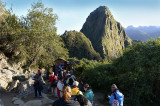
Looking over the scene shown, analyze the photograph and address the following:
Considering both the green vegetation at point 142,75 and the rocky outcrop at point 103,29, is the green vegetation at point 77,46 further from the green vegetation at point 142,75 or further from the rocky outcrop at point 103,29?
the green vegetation at point 142,75

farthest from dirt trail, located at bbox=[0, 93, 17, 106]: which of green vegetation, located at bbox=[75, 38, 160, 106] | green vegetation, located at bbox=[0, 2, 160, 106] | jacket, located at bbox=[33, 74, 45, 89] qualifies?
green vegetation, located at bbox=[75, 38, 160, 106]

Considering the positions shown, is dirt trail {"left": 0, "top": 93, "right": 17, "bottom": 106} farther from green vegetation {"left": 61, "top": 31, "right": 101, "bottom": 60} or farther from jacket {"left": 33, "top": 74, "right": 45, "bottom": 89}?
green vegetation {"left": 61, "top": 31, "right": 101, "bottom": 60}

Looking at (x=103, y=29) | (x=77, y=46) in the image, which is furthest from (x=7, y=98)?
(x=103, y=29)

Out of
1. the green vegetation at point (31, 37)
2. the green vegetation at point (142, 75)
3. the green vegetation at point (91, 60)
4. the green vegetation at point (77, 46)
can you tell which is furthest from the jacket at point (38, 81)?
the green vegetation at point (77, 46)

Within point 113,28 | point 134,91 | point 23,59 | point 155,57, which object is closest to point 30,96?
point 134,91

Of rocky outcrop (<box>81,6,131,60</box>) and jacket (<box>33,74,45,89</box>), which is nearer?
jacket (<box>33,74,45,89</box>)

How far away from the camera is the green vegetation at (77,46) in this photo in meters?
69.4

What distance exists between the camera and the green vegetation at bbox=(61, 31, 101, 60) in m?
69.4

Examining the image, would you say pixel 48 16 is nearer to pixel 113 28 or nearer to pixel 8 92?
pixel 8 92

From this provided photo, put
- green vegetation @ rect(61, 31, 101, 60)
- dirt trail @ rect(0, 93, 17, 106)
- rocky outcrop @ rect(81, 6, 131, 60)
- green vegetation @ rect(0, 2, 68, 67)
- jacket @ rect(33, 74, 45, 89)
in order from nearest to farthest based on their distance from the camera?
dirt trail @ rect(0, 93, 17, 106)
jacket @ rect(33, 74, 45, 89)
green vegetation @ rect(0, 2, 68, 67)
green vegetation @ rect(61, 31, 101, 60)
rocky outcrop @ rect(81, 6, 131, 60)

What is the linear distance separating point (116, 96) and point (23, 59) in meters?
14.9

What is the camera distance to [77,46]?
2970 inches

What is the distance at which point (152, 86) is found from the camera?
636cm

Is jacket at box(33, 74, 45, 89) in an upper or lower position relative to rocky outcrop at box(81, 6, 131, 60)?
lower
